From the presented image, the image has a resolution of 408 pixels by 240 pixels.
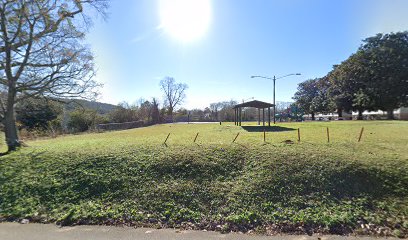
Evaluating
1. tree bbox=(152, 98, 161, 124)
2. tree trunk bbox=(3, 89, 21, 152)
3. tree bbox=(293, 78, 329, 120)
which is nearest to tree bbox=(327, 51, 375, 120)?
tree bbox=(293, 78, 329, 120)

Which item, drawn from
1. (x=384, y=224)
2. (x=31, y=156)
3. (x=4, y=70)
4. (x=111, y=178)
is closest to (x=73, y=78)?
(x=4, y=70)

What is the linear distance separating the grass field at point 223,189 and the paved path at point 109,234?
8.6 inches

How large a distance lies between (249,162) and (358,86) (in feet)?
137

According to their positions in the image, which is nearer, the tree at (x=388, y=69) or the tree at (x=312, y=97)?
the tree at (x=388, y=69)

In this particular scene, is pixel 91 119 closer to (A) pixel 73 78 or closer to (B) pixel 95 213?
(A) pixel 73 78

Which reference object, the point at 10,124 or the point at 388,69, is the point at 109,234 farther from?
the point at 388,69

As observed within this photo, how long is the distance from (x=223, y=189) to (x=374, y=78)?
3983 centimetres

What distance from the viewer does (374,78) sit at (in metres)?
36.1

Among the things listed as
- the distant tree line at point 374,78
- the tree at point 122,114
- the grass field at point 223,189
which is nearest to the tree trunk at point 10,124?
the grass field at point 223,189

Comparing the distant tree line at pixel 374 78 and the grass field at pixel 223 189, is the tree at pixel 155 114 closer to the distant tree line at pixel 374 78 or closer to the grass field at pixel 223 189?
the distant tree line at pixel 374 78

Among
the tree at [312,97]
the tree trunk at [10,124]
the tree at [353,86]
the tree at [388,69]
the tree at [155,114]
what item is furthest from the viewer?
the tree at [312,97]

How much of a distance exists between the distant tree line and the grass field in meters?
33.3

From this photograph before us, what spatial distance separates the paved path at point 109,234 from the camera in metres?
3.88

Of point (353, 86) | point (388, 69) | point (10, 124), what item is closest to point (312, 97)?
point (353, 86)
